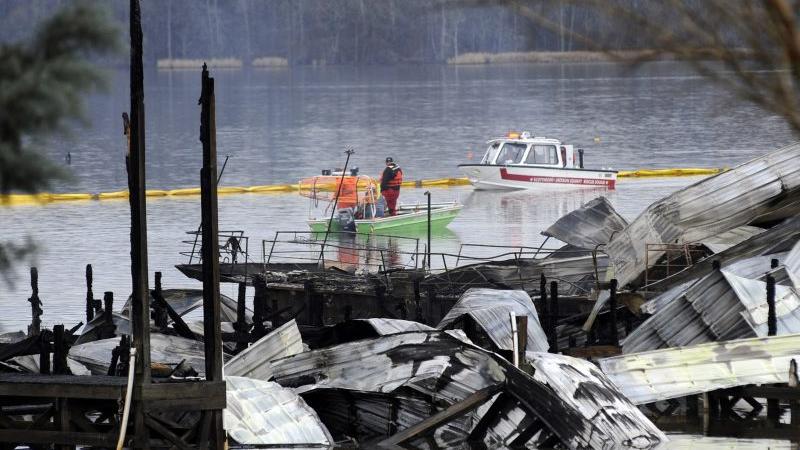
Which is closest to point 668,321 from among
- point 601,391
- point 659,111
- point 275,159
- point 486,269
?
point 601,391

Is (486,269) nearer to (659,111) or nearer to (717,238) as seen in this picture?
(717,238)

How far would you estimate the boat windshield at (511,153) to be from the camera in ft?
191

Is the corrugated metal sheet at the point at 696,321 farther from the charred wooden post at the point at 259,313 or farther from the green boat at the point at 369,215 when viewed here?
the green boat at the point at 369,215

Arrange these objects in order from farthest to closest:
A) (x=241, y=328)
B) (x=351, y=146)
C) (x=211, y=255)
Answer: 1. (x=351, y=146)
2. (x=241, y=328)
3. (x=211, y=255)

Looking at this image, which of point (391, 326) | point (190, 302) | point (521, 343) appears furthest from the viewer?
point (190, 302)

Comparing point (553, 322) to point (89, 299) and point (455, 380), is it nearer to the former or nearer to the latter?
point (455, 380)

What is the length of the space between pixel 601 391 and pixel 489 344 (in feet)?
12.6

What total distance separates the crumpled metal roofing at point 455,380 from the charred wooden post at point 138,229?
4.50 metres

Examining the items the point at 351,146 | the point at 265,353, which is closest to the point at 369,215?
the point at 265,353

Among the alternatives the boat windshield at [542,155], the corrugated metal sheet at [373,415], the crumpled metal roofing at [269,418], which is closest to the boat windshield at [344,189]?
the boat windshield at [542,155]

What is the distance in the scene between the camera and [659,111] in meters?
115

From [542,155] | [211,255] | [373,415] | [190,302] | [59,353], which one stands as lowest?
[373,415]

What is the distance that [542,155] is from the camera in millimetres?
58250

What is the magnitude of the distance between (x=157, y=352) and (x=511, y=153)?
3824cm
